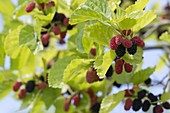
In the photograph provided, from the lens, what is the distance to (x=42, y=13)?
1842 mm

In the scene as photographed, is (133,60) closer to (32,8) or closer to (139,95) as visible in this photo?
(139,95)

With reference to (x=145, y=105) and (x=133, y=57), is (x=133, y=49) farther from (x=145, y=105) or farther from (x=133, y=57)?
(x=145, y=105)

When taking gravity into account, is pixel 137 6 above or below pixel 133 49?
above

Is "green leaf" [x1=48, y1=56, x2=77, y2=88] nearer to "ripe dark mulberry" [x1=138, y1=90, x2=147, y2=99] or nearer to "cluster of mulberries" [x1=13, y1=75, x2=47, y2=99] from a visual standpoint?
"ripe dark mulberry" [x1=138, y1=90, x2=147, y2=99]

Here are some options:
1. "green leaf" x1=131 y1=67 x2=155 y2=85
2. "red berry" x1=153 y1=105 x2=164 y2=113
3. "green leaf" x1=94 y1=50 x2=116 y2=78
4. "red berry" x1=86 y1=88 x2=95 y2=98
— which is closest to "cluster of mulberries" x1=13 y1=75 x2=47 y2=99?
"red berry" x1=86 y1=88 x2=95 y2=98

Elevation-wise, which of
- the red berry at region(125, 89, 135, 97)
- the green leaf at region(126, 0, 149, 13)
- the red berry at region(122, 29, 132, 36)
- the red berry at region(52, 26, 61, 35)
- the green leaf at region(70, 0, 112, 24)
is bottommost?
the red berry at region(125, 89, 135, 97)

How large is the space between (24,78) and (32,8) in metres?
0.59

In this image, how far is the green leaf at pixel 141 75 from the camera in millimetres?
1849

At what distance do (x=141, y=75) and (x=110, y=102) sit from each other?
0.22 metres

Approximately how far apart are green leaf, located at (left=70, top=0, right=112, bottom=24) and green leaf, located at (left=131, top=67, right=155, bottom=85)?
490 millimetres

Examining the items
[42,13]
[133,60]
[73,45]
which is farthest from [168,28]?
[133,60]

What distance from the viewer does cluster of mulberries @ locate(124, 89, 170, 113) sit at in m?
1.81

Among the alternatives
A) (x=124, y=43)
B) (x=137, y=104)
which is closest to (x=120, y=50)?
(x=124, y=43)

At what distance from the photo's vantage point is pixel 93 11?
4.58 feet
